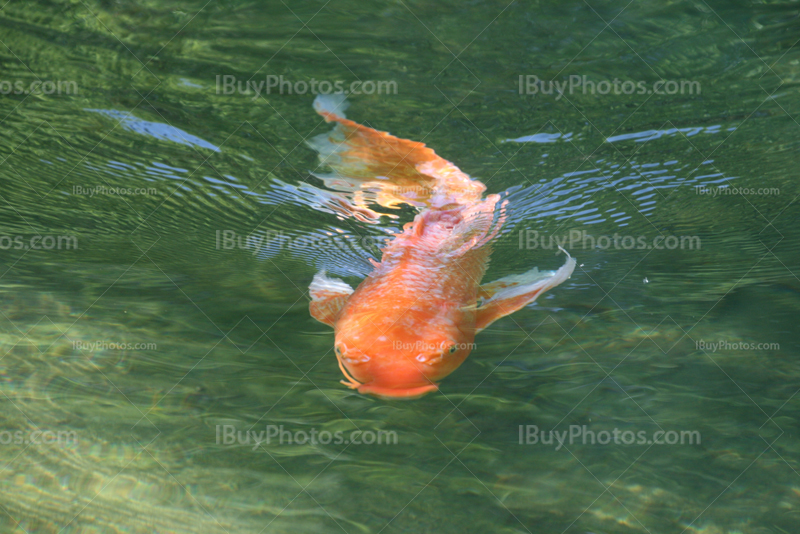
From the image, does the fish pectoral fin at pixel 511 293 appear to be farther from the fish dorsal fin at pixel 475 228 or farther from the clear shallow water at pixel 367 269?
the fish dorsal fin at pixel 475 228

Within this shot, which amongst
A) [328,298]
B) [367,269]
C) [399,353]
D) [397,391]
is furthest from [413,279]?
[367,269]

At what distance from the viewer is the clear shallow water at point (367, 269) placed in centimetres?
246

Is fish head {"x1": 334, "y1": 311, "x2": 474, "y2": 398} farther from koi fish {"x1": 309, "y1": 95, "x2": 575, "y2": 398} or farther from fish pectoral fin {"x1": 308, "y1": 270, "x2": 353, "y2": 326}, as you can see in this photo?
fish pectoral fin {"x1": 308, "y1": 270, "x2": 353, "y2": 326}

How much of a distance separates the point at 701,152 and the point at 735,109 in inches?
21.5

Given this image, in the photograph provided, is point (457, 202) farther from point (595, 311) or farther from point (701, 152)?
point (701, 152)

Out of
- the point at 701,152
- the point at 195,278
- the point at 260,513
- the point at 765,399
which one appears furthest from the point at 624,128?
the point at 260,513

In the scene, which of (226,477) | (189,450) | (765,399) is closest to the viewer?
(226,477)

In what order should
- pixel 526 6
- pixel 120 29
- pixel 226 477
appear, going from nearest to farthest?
pixel 226 477
pixel 120 29
pixel 526 6

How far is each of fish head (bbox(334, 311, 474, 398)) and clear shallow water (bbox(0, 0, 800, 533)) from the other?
0.83 feet

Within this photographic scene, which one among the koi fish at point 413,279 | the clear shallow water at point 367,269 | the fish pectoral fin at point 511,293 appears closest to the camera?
the clear shallow water at point 367,269

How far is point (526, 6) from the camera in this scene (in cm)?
480

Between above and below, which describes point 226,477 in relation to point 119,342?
above

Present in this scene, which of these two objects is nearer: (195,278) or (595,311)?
(595,311)

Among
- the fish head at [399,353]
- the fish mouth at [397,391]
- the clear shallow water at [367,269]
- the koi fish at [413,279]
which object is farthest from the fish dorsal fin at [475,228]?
the fish mouth at [397,391]
